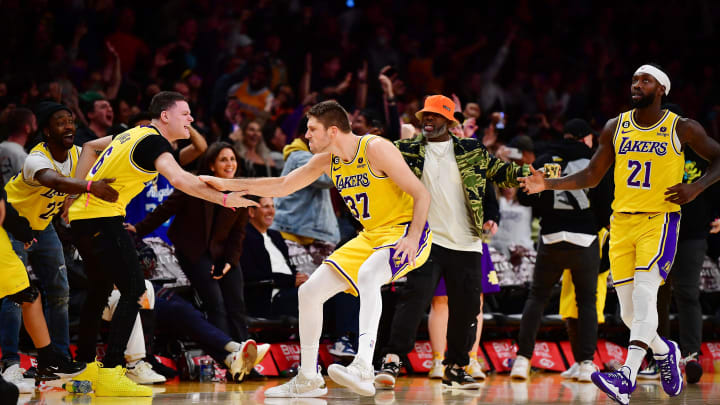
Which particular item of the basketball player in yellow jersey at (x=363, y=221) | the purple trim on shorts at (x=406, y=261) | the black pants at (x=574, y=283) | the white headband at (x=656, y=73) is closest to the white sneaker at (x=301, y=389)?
the basketball player in yellow jersey at (x=363, y=221)

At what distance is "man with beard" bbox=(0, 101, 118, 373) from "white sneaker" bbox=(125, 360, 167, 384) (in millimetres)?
572

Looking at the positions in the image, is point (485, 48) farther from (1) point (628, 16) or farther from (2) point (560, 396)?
(2) point (560, 396)

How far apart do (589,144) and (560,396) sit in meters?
2.76

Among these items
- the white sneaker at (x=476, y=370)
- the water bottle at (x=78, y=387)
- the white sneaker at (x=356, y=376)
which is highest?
the white sneaker at (x=356, y=376)

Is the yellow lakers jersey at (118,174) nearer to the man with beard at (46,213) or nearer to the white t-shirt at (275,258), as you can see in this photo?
the man with beard at (46,213)

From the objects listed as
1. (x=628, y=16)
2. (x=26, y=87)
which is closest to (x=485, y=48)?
(x=628, y=16)

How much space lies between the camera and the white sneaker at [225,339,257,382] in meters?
7.42

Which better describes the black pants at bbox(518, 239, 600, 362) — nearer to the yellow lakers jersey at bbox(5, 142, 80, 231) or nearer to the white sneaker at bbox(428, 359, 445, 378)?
the white sneaker at bbox(428, 359, 445, 378)

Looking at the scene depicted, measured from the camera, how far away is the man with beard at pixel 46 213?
6.80 m

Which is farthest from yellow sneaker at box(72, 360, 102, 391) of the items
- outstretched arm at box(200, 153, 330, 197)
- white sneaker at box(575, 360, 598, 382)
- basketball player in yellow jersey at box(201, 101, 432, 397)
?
white sneaker at box(575, 360, 598, 382)

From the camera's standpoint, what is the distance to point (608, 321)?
32.6 feet

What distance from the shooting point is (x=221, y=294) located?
8.05m

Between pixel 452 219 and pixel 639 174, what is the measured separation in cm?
142

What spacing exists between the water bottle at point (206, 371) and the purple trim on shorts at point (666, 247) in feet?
11.9
